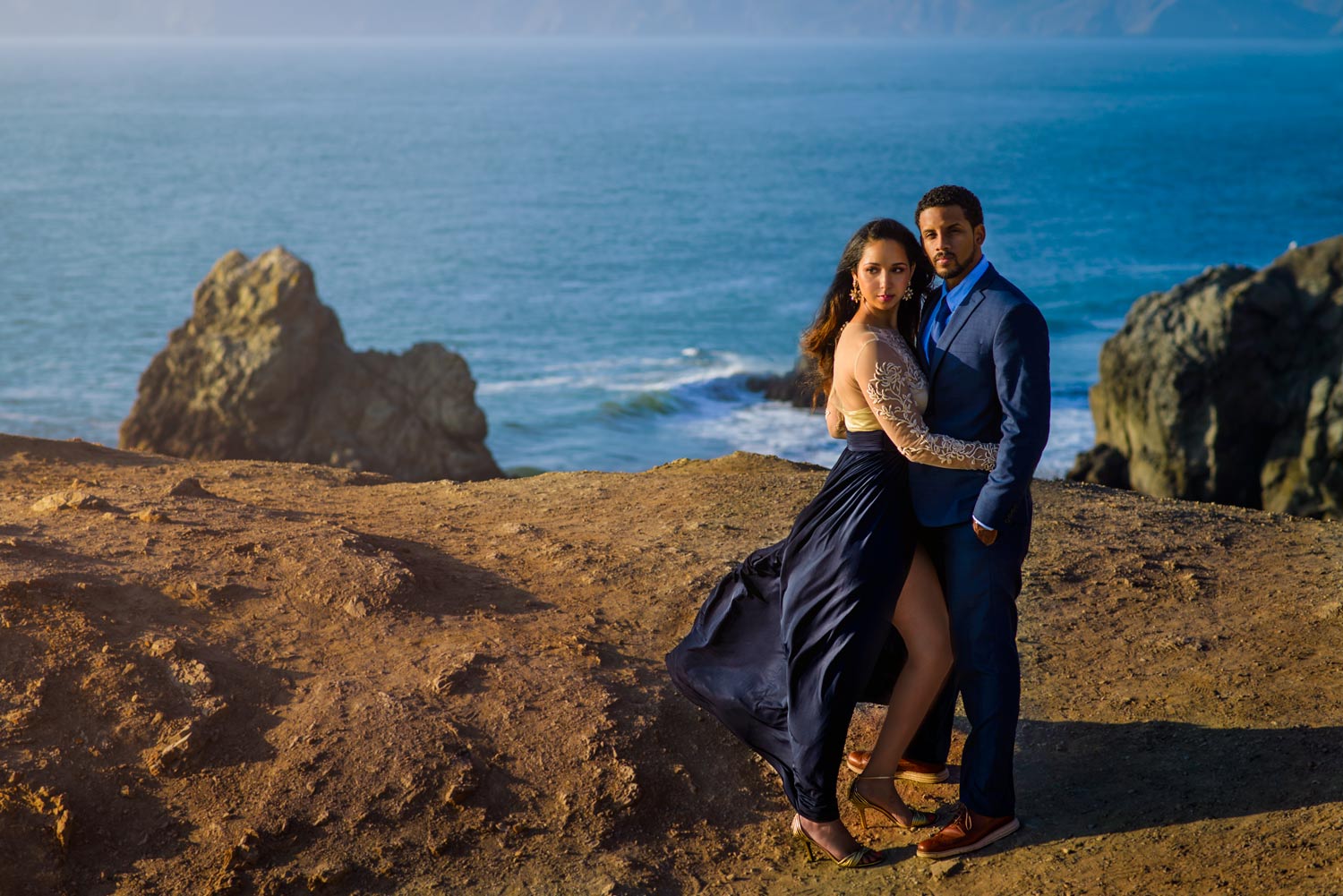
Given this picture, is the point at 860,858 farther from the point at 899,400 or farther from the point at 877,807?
the point at 899,400

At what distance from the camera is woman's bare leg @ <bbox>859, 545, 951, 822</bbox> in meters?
4.77

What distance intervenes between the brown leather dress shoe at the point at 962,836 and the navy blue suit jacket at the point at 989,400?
1212 mm

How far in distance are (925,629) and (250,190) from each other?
74669mm

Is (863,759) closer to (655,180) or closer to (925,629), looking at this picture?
(925,629)

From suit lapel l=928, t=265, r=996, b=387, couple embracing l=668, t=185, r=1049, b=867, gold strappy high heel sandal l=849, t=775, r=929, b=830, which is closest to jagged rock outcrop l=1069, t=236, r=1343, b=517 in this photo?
gold strappy high heel sandal l=849, t=775, r=929, b=830

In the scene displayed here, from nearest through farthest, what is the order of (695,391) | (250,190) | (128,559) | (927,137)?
(128,559)
(695,391)
(250,190)
(927,137)

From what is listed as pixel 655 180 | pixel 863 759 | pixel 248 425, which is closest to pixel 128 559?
pixel 863 759

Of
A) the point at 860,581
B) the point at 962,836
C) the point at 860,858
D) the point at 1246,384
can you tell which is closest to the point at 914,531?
the point at 860,581

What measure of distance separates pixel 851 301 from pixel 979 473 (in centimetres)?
87

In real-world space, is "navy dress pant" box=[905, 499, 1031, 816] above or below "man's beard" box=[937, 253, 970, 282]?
below

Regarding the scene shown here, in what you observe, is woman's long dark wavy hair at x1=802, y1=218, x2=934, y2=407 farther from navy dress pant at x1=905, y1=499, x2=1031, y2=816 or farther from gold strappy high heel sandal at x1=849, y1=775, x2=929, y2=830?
gold strappy high heel sandal at x1=849, y1=775, x2=929, y2=830

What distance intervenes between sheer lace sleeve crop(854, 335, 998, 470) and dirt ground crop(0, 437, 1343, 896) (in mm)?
1614

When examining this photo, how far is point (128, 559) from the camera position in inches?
258

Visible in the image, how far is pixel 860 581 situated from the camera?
4.66 metres
